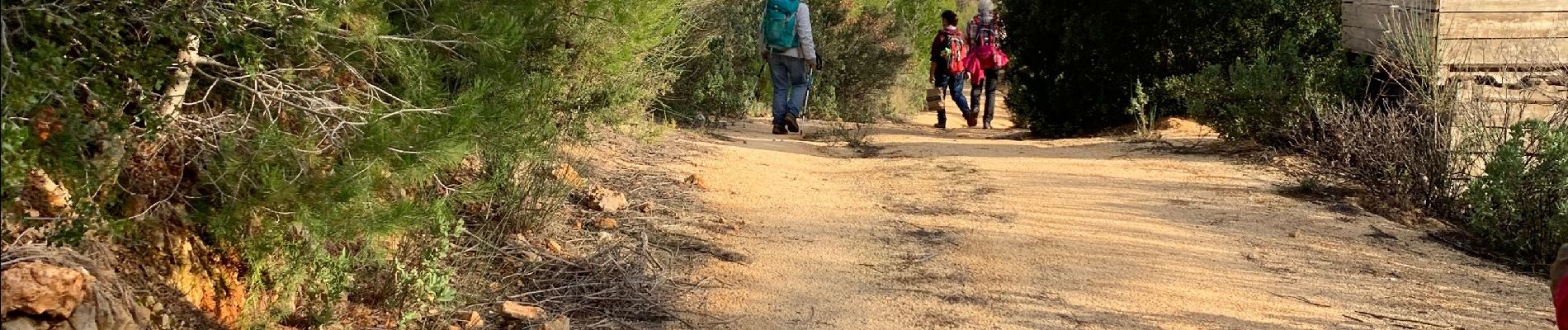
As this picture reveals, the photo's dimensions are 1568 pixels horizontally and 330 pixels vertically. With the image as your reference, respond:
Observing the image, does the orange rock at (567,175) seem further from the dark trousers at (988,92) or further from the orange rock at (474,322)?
the dark trousers at (988,92)

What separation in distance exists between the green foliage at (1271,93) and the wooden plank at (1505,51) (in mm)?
731

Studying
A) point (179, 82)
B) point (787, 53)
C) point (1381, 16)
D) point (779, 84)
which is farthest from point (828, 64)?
point (179, 82)

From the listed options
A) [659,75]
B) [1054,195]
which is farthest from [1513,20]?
[659,75]

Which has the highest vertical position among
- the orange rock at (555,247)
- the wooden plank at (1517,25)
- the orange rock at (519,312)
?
the wooden plank at (1517,25)

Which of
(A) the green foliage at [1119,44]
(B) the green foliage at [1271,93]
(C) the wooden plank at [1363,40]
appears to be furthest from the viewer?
(A) the green foliage at [1119,44]

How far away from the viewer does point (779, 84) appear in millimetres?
12562

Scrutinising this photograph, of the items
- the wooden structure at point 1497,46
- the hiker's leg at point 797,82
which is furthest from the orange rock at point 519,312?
the hiker's leg at point 797,82


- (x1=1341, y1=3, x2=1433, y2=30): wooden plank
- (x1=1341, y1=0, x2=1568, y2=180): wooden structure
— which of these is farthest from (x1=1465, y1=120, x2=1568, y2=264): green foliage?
(x1=1341, y1=3, x2=1433, y2=30): wooden plank

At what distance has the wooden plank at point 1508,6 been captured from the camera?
8.94m

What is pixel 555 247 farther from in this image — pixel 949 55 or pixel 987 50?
pixel 987 50

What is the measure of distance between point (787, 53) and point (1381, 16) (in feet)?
15.5

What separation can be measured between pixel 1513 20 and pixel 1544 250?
281 centimetres

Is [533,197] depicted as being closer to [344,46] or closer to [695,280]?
[695,280]

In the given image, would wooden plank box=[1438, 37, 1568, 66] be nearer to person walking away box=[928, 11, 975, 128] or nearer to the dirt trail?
the dirt trail
